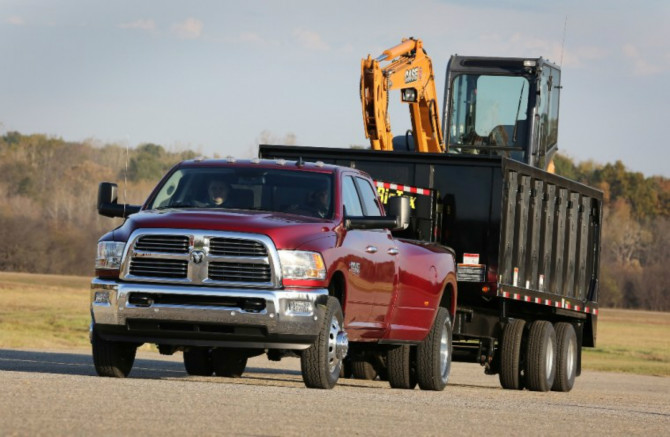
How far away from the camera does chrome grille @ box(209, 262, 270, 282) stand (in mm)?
14234

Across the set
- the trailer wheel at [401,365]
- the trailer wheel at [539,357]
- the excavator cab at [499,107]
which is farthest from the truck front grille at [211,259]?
the excavator cab at [499,107]

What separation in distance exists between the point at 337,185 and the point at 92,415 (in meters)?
5.73

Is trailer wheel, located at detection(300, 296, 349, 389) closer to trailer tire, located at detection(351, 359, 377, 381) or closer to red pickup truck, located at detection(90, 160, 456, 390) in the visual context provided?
red pickup truck, located at detection(90, 160, 456, 390)

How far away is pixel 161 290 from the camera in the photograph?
14.2 metres

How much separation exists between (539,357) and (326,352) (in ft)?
24.1

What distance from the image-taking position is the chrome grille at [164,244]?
14305mm

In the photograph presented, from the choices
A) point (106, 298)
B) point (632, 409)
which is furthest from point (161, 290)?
point (632, 409)

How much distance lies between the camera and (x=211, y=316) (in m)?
14.1

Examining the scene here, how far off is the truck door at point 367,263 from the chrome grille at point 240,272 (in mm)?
1221

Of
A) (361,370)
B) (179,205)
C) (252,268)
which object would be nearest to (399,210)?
(252,268)

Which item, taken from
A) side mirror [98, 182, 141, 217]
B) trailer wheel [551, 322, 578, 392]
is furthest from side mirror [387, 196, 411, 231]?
trailer wheel [551, 322, 578, 392]

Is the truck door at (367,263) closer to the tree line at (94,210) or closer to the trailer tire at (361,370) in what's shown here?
the trailer tire at (361,370)

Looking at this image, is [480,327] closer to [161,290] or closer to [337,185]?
[337,185]

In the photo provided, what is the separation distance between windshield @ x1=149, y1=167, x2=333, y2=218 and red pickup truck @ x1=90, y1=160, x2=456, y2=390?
0.5 inches
